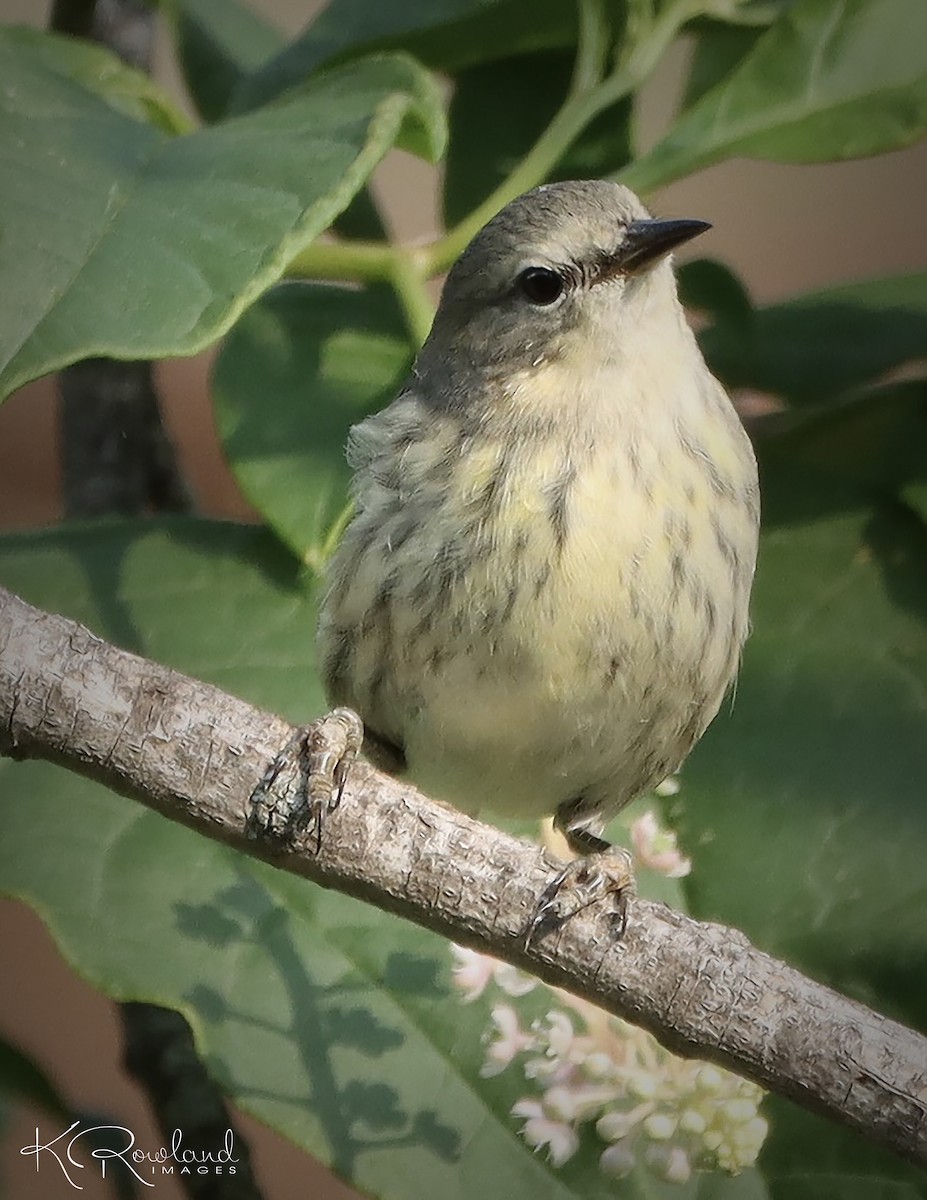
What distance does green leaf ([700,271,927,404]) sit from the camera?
5.56ft

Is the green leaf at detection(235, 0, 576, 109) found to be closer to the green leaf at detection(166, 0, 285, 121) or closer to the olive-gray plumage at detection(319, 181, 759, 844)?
the green leaf at detection(166, 0, 285, 121)

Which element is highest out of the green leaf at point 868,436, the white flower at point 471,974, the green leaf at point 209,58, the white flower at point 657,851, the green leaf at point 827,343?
the green leaf at point 209,58

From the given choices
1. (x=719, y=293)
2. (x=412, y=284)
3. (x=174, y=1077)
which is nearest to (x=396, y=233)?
(x=719, y=293)

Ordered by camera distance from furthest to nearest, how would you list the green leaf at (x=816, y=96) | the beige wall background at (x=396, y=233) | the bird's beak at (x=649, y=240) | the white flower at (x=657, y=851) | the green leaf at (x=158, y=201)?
the beige wall background at (x=396, y=233) → the green leaf at (x=816, y=96) → the white flower at (x=657, y=851) → the bird's beak at (x=649, y=240) → the green leaf at (x=158, y=201)

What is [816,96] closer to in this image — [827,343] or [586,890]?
[827,343]

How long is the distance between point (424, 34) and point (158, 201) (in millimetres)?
465

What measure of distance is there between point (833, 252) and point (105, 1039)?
8.04 ft

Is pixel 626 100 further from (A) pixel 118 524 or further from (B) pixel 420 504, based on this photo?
(A) pixel 118 524

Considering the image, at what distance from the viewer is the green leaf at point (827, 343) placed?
1.69m

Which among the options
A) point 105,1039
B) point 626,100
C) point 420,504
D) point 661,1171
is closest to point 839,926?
point 661,1171

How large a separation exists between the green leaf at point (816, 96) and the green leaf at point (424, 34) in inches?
8.0

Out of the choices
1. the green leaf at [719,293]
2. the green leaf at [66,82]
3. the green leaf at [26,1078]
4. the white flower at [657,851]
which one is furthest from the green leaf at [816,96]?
the green leaf at [26,1078]

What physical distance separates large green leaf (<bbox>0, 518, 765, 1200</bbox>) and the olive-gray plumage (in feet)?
0.66

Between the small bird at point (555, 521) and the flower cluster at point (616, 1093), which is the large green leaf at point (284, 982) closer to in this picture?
the flower cluster at point (616, 1093)
